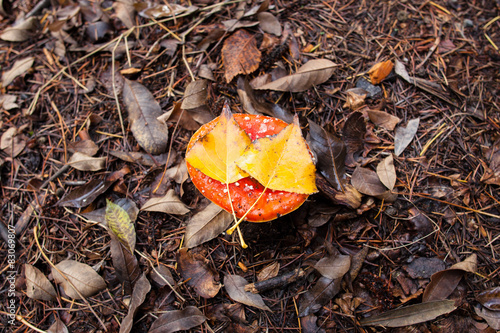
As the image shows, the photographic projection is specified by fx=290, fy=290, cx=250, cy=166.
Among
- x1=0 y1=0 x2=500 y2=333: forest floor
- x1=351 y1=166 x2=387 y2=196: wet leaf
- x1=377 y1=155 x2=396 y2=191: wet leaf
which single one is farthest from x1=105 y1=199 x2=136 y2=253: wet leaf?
x1=377 y1=155 x2=396 y2=191: wet leaf

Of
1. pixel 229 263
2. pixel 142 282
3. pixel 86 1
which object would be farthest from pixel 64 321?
pixel 86 1

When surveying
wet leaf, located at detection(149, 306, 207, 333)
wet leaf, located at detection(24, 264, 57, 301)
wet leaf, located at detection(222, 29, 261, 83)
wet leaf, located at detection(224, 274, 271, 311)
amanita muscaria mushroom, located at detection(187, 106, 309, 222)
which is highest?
wet leaf, located at detection(222, 29, 261, 83)

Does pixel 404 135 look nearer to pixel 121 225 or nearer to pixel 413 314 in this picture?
pixel 413 314

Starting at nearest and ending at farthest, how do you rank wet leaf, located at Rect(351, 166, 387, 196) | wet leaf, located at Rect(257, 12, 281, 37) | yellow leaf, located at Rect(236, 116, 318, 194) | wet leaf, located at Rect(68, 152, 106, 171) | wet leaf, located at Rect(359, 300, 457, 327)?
yellow leaf, located at Rect(236, 116, 318, 194)
wet leaf, located at Rect(359, 300, 457, 327)
wet leaf, located at Rect(351, 166, 387, 196)
wet leaf, located at Rect(68, 152, 106, 171)
wet leaf, located at Rect(257, 12, 281, 37)

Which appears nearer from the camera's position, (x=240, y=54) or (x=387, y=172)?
(x=387, y=172)

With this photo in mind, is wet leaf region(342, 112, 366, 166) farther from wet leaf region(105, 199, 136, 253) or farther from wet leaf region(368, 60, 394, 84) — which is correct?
wet leaf region(105, 199, 136, 253)

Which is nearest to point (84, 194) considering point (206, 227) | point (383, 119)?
point (206, 227)

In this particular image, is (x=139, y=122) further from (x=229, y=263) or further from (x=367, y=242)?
(x=367, y=242)
